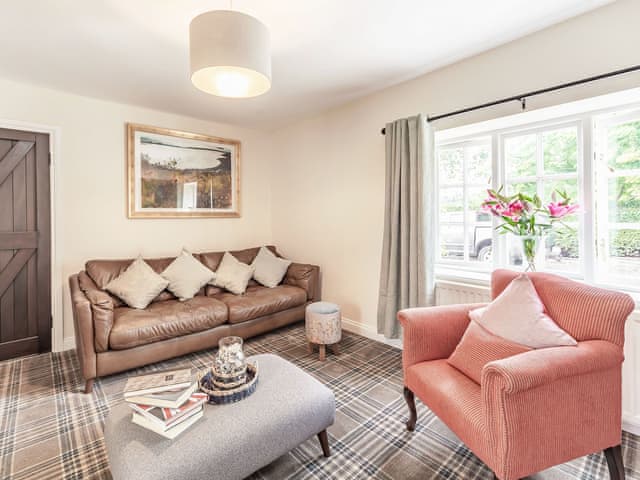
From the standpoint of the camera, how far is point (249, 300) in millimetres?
3203

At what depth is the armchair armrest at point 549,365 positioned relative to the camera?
1.20 metres

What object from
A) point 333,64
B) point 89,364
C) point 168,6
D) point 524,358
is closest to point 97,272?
point 89,364

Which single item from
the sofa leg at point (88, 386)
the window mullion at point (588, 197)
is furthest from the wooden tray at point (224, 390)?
the window mullion at point (588, 197)

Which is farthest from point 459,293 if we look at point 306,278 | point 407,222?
point 306,278

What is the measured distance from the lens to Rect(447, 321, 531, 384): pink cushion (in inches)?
61.4

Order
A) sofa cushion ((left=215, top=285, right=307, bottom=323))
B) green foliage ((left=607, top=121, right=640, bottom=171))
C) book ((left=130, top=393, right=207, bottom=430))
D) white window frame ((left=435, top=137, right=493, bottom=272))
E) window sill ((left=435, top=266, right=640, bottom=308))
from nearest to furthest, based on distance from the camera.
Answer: book ((left=130, top=393, right=207, bottom=430)), green foliage ((left=607, top=121, right=640, bottom=171)), window sill ((left=435, top=266, right=640, bottom=308)), white window frame ((left=435, top=137, right=493, bottom=272)), sofa cushion ((left=215, top=285, right=307, bottom=323))

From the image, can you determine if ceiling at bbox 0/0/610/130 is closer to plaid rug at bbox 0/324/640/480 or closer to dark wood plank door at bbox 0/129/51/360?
dark wood plank door at bbox 0/129/51/360

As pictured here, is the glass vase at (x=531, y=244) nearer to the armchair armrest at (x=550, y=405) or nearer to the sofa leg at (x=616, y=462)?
the armchair armrest at (x=550, y=405)

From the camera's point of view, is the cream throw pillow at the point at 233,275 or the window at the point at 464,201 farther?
the cream throw pillow at the point at 233,275

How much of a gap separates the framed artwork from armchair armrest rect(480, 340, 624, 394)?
350 centimetres

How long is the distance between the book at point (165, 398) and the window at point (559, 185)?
2.26 metres

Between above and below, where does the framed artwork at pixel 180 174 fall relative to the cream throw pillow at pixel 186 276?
above

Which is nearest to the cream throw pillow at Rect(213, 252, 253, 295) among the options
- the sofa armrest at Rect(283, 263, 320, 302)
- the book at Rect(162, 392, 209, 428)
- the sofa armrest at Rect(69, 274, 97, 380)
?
the sofa armrest at Rect(283, 263, 320, 302)

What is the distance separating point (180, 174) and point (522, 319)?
11.8 ft
